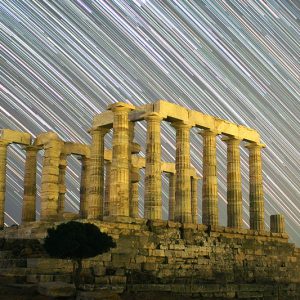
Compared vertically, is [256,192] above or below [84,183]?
below

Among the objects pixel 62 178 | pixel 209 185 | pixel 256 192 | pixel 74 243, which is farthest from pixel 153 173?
pixel 62 178

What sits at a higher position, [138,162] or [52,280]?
[138,162]

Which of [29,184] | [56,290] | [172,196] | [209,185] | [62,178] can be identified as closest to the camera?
[56,290]

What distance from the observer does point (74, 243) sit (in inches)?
1008

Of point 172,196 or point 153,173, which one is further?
point 172,196

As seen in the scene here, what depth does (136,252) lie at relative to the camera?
110 feet

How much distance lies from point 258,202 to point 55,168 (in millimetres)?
17069

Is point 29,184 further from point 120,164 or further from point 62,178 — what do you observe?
point 120,164

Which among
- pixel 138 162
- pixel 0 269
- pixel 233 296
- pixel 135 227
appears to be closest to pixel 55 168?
pixel 138 162

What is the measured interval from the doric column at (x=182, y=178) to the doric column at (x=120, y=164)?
153 inches

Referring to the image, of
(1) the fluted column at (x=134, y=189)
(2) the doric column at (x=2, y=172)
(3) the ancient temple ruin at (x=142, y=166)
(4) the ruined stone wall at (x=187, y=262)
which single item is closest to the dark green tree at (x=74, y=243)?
(4) the ruined stone wall at (x=187, y=262)

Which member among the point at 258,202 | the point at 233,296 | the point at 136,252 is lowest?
the point at 233,296

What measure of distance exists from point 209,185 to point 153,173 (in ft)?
20.9

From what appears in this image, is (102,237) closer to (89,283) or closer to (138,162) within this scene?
(89,283)
